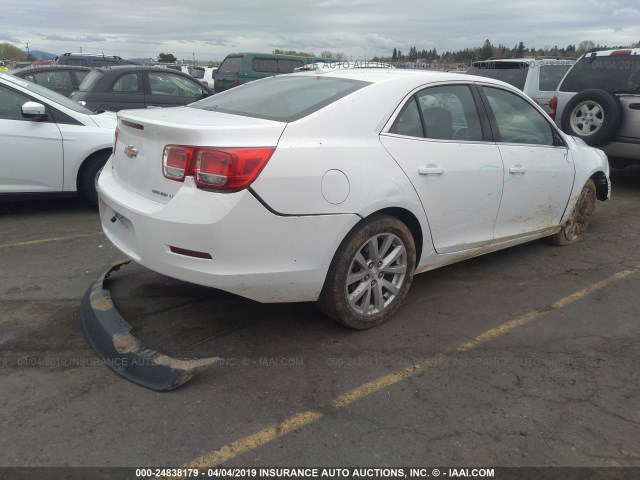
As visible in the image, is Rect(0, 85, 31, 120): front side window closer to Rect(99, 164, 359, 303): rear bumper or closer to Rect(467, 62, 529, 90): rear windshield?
Rect(99, 164, 359, 303): rear bumper

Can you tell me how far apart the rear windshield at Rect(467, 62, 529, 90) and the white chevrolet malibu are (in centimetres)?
604

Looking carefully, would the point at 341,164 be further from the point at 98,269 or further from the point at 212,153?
the point at 98,269

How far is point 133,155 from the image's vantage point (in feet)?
10.8

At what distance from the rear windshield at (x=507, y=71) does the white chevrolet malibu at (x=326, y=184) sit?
6.04 m

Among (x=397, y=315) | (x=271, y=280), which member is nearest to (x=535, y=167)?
(x=397, y=315)

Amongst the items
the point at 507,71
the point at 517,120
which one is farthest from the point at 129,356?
the point at 507,71

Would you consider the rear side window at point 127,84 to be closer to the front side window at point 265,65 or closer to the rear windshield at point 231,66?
the rear windshield at point 231,66

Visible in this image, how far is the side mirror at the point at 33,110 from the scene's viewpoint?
5.59 metres

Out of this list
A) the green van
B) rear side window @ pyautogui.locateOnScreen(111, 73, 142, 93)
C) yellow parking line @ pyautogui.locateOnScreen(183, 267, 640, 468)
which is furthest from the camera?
the green van

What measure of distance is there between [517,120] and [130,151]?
9.92 ft

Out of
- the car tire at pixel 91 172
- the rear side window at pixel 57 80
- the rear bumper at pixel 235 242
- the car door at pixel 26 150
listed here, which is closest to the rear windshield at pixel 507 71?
the car tire at pixel 91 172

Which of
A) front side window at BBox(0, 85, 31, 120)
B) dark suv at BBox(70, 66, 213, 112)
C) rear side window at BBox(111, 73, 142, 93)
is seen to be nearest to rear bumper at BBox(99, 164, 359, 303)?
front side window at BBox(0, 85, 31, 120)

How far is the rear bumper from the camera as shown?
2.80 metres

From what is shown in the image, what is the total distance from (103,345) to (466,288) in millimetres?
2711
